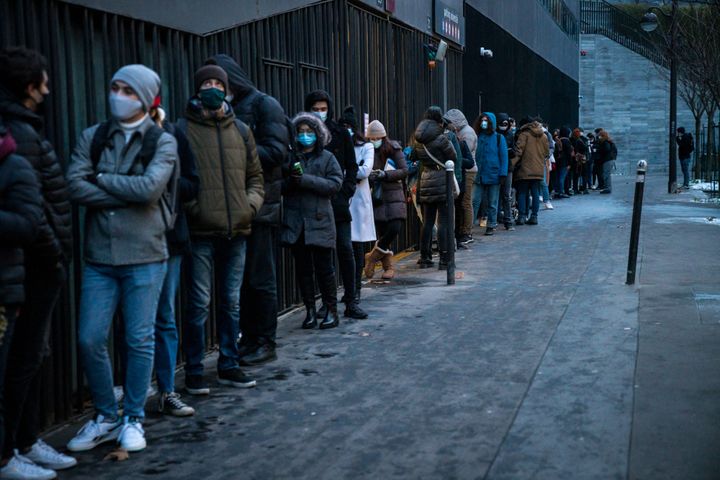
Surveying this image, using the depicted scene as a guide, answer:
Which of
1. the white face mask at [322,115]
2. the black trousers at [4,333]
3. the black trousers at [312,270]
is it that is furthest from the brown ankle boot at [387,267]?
the black trousers at [4,333]

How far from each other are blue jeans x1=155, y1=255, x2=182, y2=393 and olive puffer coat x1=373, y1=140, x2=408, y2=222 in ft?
17.8

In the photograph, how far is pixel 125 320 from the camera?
552 centimetres

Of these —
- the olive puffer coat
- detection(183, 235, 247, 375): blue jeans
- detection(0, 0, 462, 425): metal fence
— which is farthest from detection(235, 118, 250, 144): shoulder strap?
the olive puffer coat

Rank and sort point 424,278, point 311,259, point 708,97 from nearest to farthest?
point 311,259 < point 424,278 < point 708,97

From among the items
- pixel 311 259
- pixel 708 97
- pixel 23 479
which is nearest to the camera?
pixel 23 479

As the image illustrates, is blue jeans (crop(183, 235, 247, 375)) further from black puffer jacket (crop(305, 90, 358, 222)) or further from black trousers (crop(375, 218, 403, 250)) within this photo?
black trousers (crop(375, 218, 403, 250))

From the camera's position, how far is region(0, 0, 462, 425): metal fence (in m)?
6.01

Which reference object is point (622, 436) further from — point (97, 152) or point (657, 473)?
point (97, 152)

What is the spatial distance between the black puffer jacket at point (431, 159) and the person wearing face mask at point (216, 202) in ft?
19.8

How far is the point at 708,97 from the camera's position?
1467 inches

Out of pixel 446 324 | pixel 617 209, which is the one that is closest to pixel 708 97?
pixel 617 209

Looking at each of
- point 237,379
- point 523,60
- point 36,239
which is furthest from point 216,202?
point 523,60

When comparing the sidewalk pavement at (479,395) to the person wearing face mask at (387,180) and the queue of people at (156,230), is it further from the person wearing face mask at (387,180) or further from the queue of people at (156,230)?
the person wearing face mask at (387,180)

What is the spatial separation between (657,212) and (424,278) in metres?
11.4
